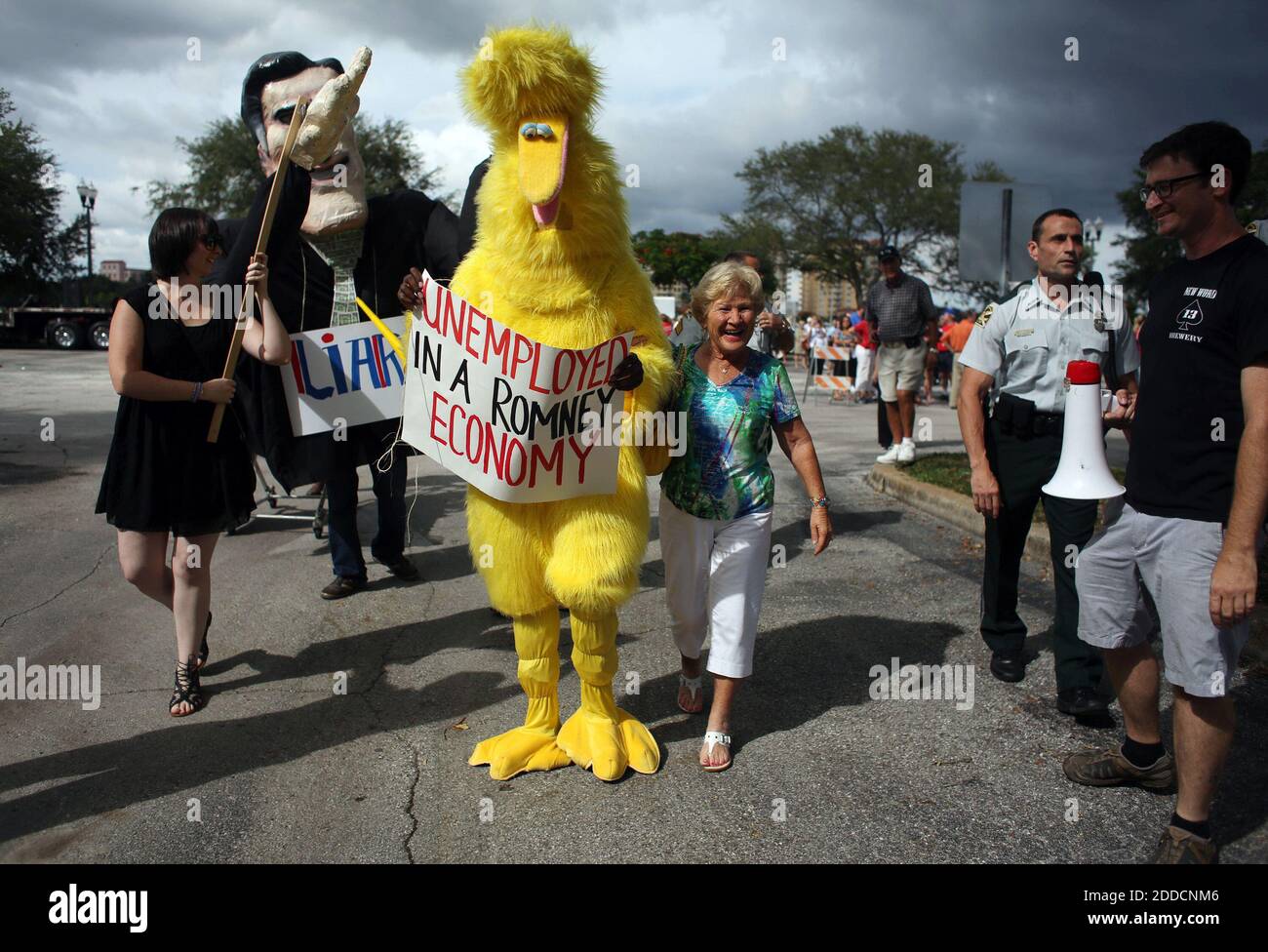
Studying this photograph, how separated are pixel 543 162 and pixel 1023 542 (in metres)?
2.69

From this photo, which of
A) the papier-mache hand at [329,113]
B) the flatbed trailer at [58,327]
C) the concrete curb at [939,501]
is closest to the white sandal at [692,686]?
the papier-mache hand at [329,113]

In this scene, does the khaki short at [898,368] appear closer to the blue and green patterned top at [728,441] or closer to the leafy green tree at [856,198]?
the blue and green patterned top at [728,441]

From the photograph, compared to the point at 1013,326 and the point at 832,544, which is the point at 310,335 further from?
the point at 832,544

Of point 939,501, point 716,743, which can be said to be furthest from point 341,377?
point 939,501

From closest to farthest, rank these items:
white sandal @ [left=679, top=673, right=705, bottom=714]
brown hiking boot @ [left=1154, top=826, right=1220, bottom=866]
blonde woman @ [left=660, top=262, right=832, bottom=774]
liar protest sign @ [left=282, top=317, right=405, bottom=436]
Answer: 1. brown hiking boot @ [left=1154, top=826, right=1220, bottom=866]
2. blonde woman @ [left=660, top=262, right=832, bottom=774]
3. white sandal @ [left=679, top=673, right=705, bottom=714]
4. liar protest sign @ [left=282, top=317, right=405, bottom=436]

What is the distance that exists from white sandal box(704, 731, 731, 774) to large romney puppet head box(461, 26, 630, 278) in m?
1.78

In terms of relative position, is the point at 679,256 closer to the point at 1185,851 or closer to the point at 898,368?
the point at 898,368

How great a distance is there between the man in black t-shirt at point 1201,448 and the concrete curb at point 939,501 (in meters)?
3.11

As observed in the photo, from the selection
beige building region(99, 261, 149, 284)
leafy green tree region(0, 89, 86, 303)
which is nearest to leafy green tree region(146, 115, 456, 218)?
leafy green tree region(0, 89, 86, 303)

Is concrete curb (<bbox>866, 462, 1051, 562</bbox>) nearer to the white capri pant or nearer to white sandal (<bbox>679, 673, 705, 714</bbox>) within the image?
white sandal (<bbox>679, 673, 705, 714</bbox>)

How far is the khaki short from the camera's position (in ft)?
28.8
